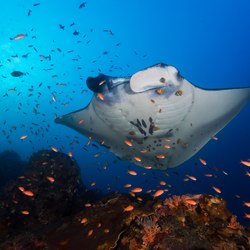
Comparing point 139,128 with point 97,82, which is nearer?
point 97,82

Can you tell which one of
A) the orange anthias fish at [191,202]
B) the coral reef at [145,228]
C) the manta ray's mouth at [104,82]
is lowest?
the coral reef at [145,228]

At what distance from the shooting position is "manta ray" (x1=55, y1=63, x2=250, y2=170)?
4.87m

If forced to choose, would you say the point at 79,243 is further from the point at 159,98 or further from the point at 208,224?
the point at 159,98

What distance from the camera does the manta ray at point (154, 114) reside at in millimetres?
4867

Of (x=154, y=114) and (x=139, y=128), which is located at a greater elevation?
(x=154, y=114)

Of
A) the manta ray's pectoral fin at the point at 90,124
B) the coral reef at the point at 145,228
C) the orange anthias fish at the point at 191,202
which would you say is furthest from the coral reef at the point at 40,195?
the orange anthias fish at the point at 191,202

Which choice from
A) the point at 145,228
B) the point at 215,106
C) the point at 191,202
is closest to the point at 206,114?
the point at 215,106

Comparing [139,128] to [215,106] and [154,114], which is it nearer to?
[154,114]

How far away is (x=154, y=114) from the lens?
5.42 meters

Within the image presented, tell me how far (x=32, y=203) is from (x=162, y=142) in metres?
4.07

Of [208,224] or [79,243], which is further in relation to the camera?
[79,243]

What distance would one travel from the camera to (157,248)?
A: 9.23 feet

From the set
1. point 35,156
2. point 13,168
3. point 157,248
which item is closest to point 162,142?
point 157,248

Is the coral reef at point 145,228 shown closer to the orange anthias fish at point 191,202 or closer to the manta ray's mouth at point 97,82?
the orange anthias fish at point 191,202
